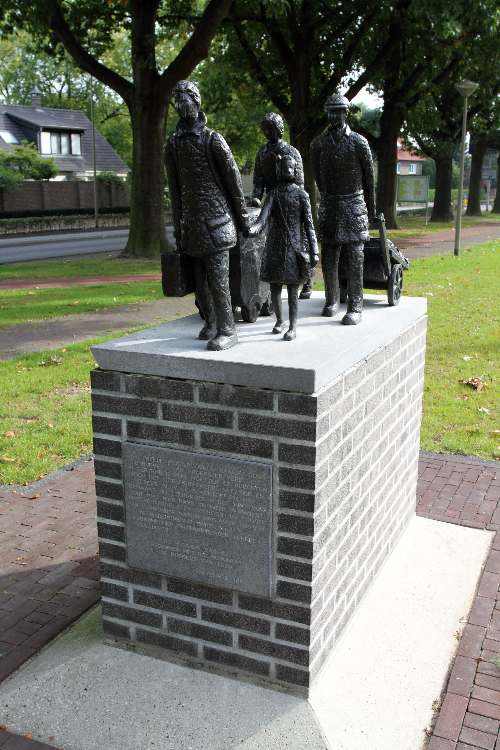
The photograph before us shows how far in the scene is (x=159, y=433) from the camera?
12.9 ft

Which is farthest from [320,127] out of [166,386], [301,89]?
[166,386]

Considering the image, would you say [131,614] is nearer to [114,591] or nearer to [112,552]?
[114,591]

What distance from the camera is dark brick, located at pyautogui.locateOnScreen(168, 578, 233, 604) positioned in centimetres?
399

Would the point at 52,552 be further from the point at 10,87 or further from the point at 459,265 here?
the point at 10,87

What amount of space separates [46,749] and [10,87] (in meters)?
81.8

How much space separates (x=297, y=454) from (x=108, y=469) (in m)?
1.10

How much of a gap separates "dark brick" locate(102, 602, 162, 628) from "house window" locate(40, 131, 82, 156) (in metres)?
55.8

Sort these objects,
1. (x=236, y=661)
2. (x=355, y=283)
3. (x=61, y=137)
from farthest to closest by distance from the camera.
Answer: (x=61, y=137), (x=355, y=283), (x=236, y=661)

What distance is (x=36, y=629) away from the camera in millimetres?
4547

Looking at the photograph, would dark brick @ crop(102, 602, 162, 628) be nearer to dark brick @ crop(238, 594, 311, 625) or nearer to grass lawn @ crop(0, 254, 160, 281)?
dark brick @ crop(238, 594, 311, 625)

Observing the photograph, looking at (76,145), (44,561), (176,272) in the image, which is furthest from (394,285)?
(76,145)

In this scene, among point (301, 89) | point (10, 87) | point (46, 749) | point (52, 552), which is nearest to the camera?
point (46, 749)

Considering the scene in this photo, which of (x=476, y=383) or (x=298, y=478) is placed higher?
(x=298, y=478)

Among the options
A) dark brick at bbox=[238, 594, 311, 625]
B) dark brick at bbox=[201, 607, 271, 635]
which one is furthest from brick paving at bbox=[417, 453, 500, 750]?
dark brick at bbox=[201, 607, 271, 635]
